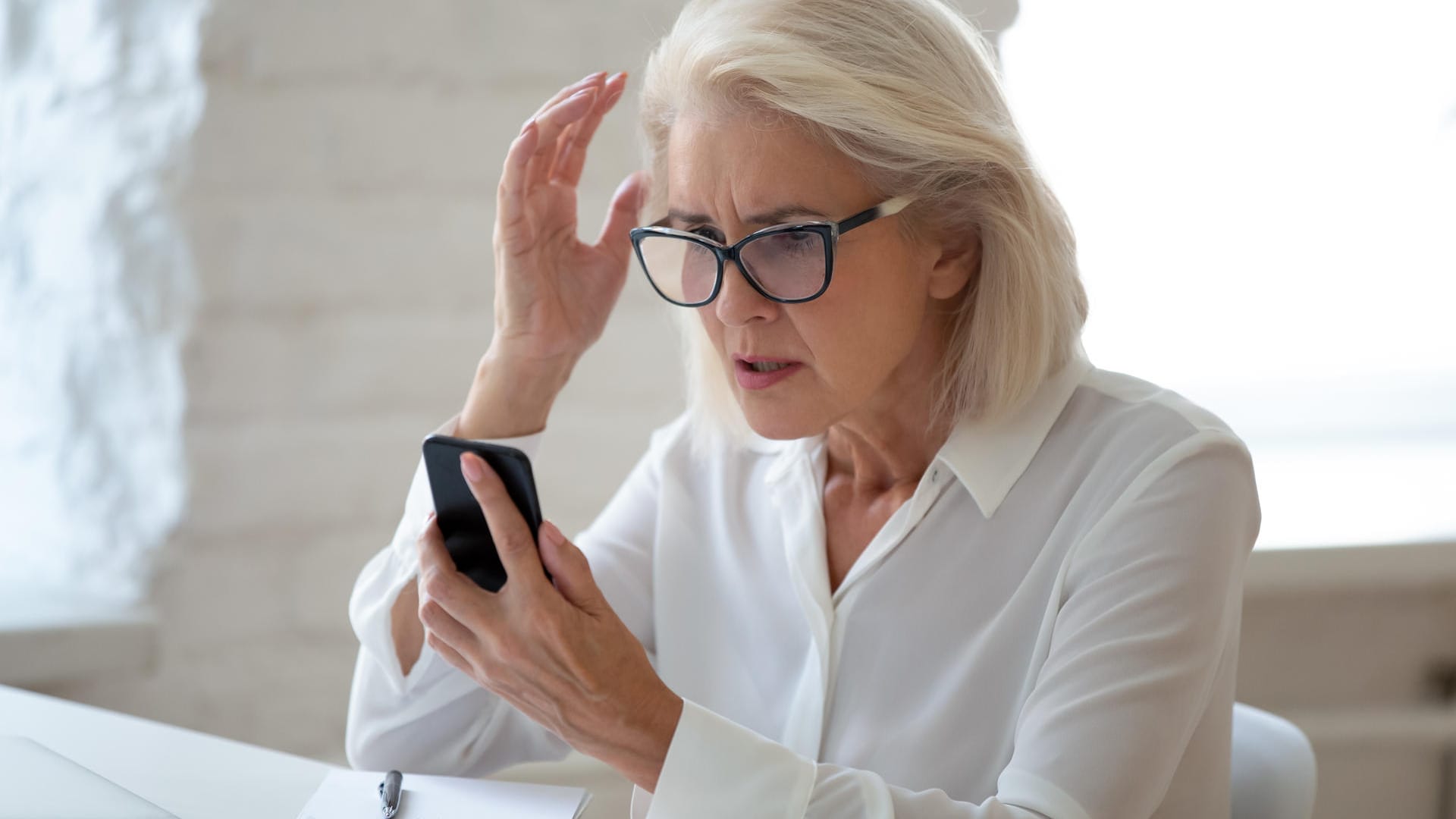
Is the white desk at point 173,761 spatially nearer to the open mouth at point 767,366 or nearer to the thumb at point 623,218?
the open mouth at point 767,366

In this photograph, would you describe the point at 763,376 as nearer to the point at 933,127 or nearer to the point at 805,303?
→ the point at 805,303

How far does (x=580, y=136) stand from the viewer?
1525 mm

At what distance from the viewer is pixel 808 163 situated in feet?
3.97

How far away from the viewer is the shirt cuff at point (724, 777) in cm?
102

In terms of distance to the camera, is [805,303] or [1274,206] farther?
[1274,206]

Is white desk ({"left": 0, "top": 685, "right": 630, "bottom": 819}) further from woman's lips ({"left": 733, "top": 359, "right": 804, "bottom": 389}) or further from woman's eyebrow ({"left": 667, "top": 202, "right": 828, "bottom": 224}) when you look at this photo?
woman's eyebrow ({"left": 667, "top": 202, "right": 828, "bottom": 224})

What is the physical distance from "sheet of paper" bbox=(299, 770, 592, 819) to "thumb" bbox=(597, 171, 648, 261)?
27.9 inches

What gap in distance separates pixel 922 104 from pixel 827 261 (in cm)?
17

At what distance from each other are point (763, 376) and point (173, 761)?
0.64 m

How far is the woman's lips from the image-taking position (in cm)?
128

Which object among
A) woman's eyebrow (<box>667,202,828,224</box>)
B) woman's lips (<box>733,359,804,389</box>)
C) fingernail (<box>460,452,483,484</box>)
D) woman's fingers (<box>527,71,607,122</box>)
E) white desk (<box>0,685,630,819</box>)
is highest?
woman's fingers (<box>527,71,607,122</box>)

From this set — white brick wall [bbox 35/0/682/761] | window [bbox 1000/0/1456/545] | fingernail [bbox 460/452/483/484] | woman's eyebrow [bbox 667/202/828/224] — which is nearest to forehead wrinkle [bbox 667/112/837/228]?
woman's eyebrow [bbox 667/202/828/224]

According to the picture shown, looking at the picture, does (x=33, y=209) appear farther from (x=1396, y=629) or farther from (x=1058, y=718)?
(x=1396, y=629)

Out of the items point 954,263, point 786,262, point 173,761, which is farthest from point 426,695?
point 954,263
